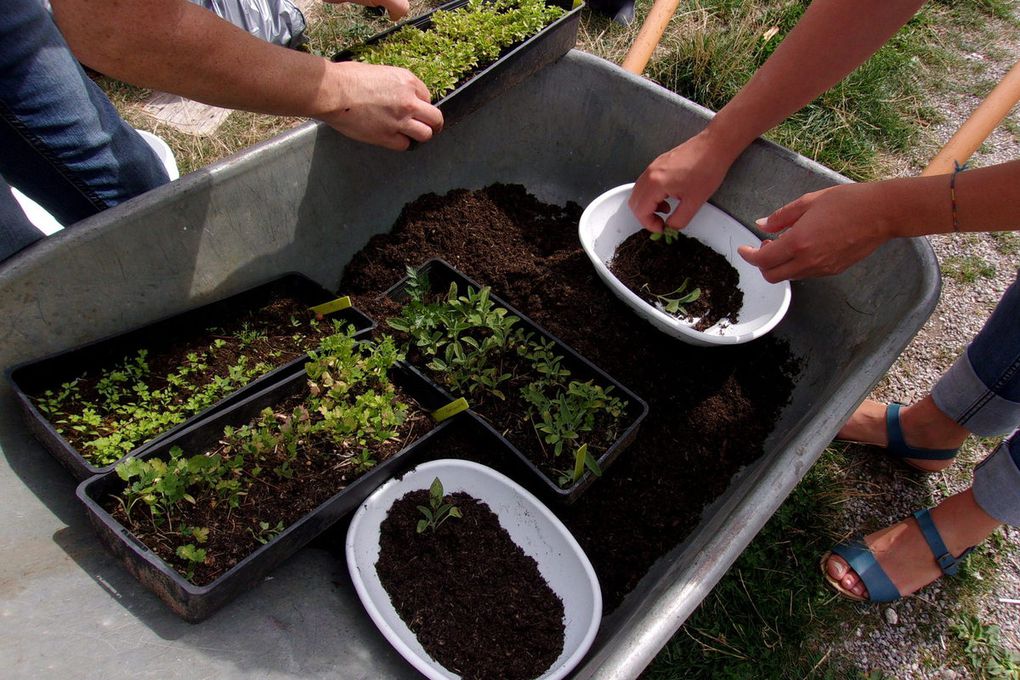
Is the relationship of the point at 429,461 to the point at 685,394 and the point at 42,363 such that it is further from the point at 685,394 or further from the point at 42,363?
the point at 42,363

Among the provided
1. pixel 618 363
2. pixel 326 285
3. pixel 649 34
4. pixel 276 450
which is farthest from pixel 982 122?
pixel 276 450

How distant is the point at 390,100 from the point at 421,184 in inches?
14.2

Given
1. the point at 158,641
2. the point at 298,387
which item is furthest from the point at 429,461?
the point at 158,641

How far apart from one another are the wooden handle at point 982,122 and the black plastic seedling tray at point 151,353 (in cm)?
131

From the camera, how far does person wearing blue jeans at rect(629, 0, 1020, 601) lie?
114 centimetres

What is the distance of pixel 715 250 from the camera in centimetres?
158

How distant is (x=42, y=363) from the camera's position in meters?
1.17

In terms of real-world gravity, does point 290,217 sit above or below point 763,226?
below

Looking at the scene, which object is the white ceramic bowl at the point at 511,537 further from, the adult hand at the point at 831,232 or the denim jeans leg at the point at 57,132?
the denim jeans leg at the point at 57,132

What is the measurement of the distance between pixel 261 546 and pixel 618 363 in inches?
32.2

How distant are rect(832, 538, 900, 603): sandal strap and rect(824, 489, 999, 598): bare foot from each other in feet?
0.04

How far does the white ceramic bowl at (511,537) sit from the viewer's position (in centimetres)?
110

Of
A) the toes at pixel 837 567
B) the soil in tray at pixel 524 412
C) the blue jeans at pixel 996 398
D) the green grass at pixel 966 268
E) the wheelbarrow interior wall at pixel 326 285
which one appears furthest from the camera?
the green grass at pixel 966 268

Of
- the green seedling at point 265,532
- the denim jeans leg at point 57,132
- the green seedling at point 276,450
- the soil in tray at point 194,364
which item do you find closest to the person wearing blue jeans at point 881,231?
the green seedling at point 276,450
